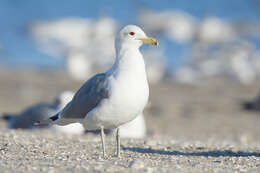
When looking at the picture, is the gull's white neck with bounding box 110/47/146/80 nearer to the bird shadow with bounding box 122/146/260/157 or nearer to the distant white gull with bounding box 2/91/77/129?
the bird shadow with bounding box 122/146/260/157

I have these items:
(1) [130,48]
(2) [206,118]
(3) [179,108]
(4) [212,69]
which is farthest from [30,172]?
(4) [212,69]

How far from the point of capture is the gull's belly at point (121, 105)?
12.2ft

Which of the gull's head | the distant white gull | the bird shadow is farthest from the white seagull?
the distant white gull

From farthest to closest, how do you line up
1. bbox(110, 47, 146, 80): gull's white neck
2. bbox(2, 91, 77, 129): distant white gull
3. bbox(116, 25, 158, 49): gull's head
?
bbox(2, 91, 77, 129): distant white gull, bbox(116, 25, 158, 49): gull's head, bbox(110, 47, 146, 80): gull's white neck

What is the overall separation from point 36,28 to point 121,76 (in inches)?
1753

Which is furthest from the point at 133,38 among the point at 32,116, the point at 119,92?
the point at 32,116

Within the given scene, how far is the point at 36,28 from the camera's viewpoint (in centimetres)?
4697

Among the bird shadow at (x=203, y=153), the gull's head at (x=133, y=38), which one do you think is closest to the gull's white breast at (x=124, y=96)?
the gull's head at (x=133, y=38)

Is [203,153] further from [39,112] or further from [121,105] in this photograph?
[39,112]

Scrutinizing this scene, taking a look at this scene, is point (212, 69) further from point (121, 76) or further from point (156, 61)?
point (121, 76)

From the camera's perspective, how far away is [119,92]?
3.70 m

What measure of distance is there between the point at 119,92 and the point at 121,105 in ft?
0.34

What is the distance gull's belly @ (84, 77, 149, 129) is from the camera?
371cm

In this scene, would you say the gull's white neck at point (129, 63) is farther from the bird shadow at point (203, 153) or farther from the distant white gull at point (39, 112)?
the distant white gull at point (39, 112)
